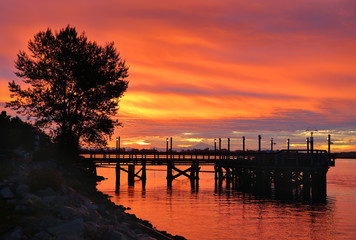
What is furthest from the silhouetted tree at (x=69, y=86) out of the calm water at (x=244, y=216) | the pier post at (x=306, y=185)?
the pier post at (x=306, y=185)

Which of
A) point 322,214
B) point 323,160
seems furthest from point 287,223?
point 323,160

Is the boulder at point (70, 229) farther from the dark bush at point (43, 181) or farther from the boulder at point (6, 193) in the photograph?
the dark bush at point (43, 181)

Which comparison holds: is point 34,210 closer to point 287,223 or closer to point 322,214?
point 287,223

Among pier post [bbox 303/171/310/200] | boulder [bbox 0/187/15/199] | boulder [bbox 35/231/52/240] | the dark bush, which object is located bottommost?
pier post [bbox 303/171/310/200]

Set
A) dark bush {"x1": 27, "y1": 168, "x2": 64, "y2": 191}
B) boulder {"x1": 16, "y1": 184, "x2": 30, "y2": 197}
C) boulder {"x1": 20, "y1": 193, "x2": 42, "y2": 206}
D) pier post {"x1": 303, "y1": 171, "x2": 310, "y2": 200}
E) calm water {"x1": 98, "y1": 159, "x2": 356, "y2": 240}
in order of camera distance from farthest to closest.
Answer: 1. pier post {"x1": 303, "y1": 171, "x2": 310, "y2": 200}
2. calm water {"x1": 98, "y1": 159, "x2": 356, "y2": 240}
3. dark bush {"x1": 27, "y1": 168, "x2": 64, "y2": 191}
4. boulder {"x1": 16, "y1": 184, "x2": 30, "y2": 197}
5. boulder {"x1": 20, "y1": 193, "x2": 42, "y2": 206}

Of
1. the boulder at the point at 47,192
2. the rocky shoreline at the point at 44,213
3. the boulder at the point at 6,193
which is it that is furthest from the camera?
the boulder at the point at 47,192

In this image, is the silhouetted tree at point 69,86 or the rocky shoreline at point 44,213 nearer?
the rocky shoreline at point 44,213

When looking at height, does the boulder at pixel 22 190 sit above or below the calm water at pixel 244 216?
above

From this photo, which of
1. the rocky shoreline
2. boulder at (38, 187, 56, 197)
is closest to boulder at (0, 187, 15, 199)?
the rocky shoreline

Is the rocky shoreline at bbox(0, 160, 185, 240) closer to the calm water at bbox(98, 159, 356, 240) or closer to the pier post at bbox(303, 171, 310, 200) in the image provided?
the calm water at bbox(98, 159, 356, 240)

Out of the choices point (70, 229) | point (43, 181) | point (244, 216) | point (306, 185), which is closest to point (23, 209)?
point (70, 229)

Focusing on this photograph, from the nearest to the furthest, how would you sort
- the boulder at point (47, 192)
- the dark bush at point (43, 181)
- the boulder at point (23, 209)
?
the boulder at point (23, 209) → the boulder at point (47, 192) → the dark bush at point (43, 181)

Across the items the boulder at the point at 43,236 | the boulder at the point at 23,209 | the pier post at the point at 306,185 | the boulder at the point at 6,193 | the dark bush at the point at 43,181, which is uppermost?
the dark bush at the point at 43,181

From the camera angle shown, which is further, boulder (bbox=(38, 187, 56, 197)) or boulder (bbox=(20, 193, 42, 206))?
boulder (bbox=(38, 187, 56, 197))
